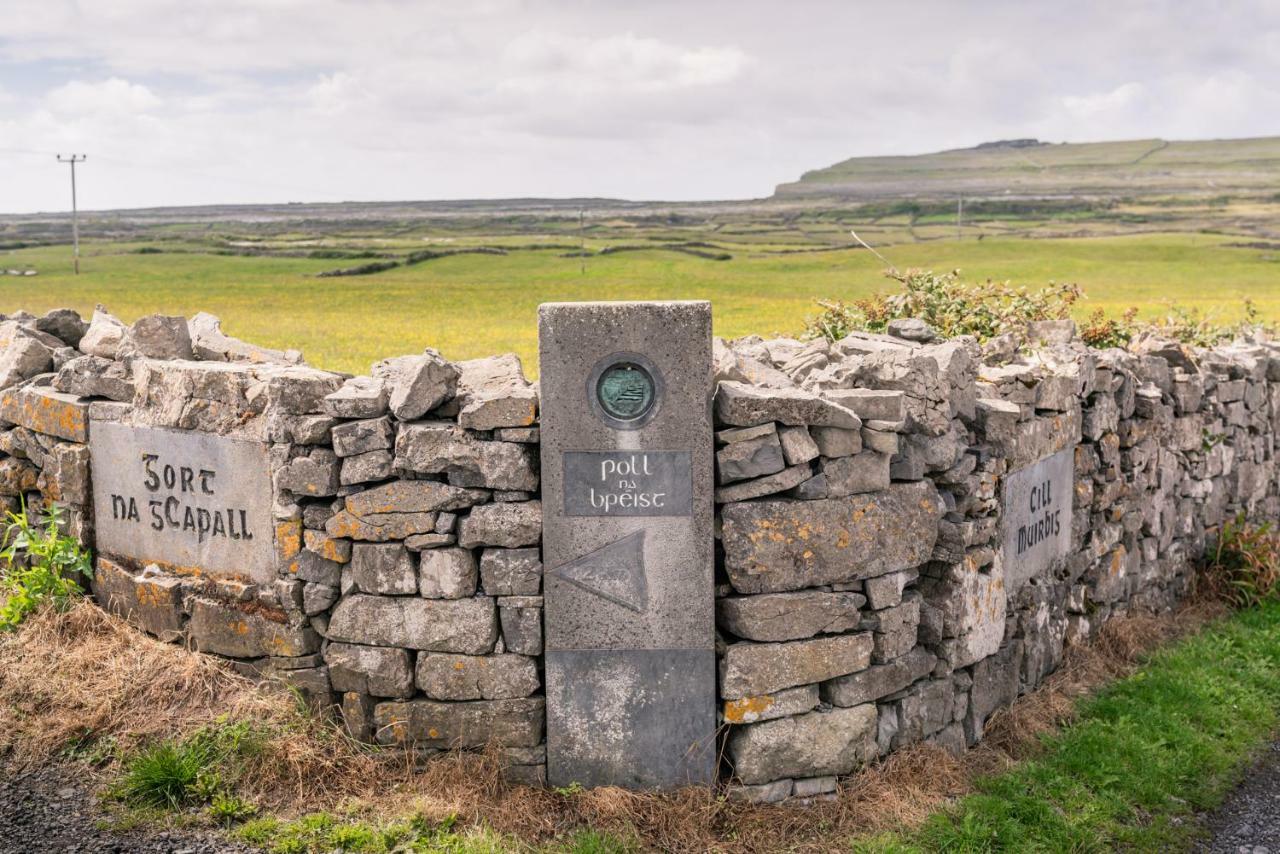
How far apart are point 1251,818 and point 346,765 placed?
548 cm

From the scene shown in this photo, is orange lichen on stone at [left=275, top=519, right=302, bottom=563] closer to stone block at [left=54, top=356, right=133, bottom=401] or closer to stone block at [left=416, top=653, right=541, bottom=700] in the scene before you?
stone block at [left=416, top=653, right=541, bottom=700]

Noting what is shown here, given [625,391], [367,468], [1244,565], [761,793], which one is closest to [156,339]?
[367,468]

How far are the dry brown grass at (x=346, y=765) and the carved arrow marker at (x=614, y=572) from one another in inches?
43.6

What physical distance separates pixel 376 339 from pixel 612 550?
48.1 feet

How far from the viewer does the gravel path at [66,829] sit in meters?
6.18

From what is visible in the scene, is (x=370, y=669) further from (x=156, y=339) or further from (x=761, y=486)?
(x=156, y=339)

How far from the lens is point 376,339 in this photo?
20547 millimetres

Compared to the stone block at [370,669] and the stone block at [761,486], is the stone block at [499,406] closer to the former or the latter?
the stone block at [761,486]

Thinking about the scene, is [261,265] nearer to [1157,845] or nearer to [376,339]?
[376,339]

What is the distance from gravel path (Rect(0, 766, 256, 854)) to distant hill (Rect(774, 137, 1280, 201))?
5001 inches

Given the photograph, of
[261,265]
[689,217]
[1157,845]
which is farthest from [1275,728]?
[689,217]

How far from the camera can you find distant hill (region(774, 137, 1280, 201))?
13688 cm

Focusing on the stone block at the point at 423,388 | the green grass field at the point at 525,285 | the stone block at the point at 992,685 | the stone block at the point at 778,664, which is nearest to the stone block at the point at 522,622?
the stone block at the point at 778,664

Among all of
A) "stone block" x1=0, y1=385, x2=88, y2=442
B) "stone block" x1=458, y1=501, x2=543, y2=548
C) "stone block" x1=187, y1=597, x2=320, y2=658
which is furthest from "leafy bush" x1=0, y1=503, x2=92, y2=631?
"stone block" x1=458, y1=501, x2=543, y2=548
